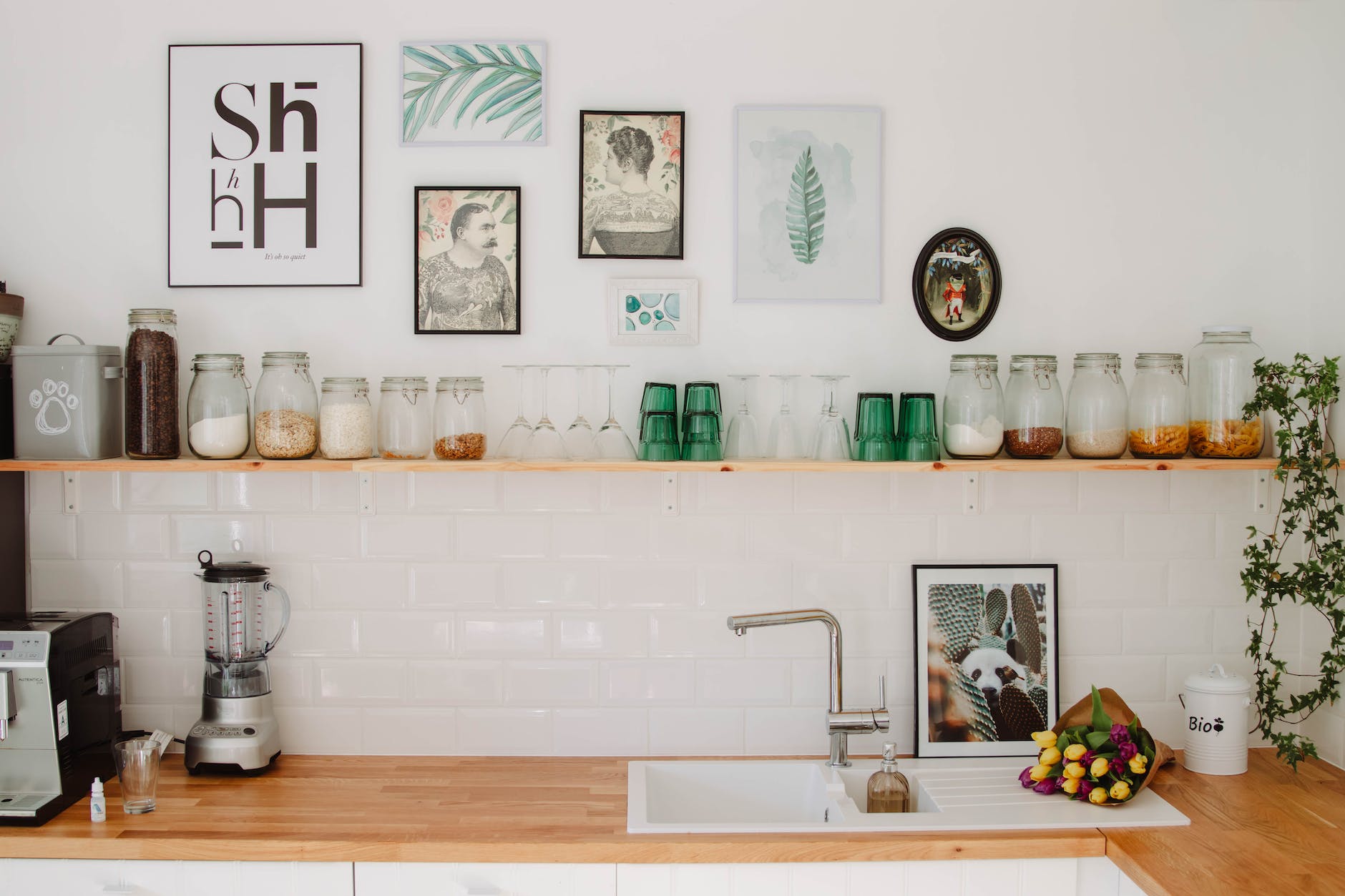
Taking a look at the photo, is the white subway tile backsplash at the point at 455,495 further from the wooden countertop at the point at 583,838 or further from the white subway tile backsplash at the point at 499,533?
the wooden countertop at the point at 583,838

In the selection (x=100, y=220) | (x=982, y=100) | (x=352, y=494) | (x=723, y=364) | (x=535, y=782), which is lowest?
(x=535, y=782)

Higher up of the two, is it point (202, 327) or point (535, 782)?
point (202, 327)

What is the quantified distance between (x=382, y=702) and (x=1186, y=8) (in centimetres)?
252

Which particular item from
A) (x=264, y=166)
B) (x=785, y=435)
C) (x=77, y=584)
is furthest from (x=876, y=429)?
(x=77, y=584)

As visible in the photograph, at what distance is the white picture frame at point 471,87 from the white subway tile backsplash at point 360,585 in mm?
1008

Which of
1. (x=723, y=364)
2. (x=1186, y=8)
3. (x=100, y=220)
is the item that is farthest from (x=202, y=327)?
(x=1186, y=8)

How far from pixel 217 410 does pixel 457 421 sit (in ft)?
1.68

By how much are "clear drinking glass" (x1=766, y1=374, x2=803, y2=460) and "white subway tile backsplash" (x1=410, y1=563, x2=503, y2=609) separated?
0.72 meters

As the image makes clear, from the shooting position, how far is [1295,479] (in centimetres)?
205

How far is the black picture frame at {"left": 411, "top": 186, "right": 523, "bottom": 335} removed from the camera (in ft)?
7.22

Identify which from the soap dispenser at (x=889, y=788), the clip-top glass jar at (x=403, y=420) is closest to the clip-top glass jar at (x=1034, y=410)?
the soap dispenser at (x=889, y=788)

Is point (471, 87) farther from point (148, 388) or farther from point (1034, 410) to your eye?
point (1034, 410)

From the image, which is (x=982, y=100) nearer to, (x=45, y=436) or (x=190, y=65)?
(x=190, y=65)

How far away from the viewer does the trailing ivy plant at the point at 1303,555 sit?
79.1 inches
